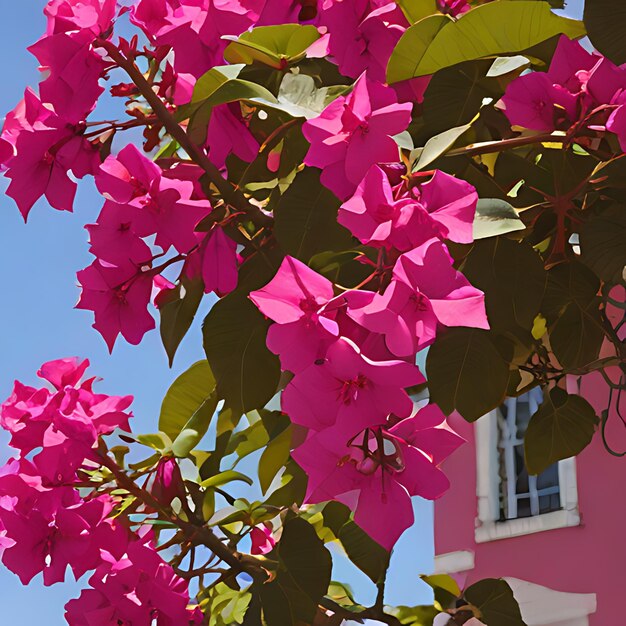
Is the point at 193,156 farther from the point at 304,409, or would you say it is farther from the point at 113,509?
the point at 113,509

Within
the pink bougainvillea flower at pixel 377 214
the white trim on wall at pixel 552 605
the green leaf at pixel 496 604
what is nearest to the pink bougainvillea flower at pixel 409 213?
the pink bougainvillea flower at pixel 377 214

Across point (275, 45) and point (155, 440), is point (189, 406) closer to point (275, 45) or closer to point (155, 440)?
point (155, 440)

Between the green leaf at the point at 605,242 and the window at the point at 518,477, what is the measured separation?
2832mm

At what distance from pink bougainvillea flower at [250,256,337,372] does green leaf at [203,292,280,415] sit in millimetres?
197

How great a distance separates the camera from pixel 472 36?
0.79 m

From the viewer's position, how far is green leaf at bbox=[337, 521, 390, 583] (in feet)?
4.31

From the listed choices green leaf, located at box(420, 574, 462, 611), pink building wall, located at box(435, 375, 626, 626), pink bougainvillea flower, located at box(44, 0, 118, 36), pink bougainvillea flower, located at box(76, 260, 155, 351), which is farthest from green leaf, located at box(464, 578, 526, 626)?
pink building wall, located at box(435, 375, 626, 626)

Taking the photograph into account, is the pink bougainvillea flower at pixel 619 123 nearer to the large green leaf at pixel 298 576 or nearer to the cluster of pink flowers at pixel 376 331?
the cluster of pink flowers at pixel 376 331

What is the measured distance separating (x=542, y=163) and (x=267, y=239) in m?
0.26

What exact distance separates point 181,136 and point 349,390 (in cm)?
28

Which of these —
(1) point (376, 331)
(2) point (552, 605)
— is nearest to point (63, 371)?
(1) point (376, 331)

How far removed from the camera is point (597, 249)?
0.88m

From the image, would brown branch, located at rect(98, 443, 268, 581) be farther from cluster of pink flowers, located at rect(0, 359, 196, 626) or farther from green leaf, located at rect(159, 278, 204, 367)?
green leaf, located at rect(159, 278, 204, 367)

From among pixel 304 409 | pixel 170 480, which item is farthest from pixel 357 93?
pixel 170 480
